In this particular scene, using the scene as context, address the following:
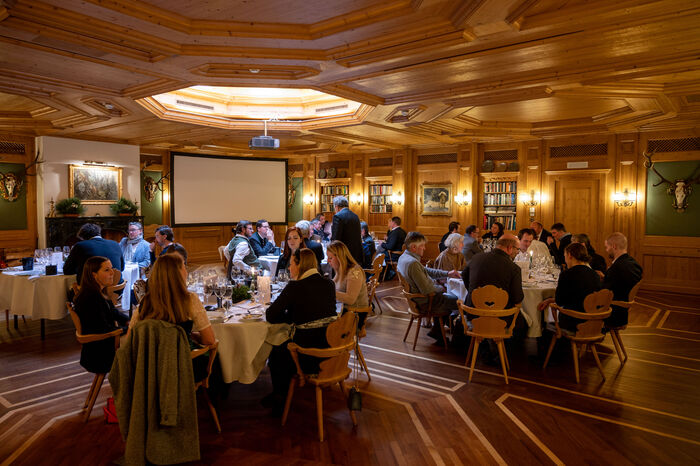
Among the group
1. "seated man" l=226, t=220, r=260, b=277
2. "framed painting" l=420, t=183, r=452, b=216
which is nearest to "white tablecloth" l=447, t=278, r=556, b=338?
"seated man" l=226, t=220, r=260, b=277

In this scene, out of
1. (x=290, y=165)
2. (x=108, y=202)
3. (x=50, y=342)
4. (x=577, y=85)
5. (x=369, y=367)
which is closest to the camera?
(x=369, y=367)

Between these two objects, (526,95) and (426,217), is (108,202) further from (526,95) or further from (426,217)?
(526,95)

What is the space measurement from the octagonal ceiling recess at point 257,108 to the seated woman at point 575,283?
4.59m

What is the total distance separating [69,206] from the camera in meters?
10.5

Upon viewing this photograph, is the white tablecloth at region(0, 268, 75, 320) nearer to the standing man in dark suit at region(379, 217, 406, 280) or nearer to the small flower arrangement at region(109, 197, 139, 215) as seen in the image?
the small flower arrangement at region(109, 197, 139, 215)

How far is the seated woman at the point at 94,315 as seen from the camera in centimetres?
376

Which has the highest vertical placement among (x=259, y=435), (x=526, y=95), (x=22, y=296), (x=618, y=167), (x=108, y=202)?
(x=526, y=95)

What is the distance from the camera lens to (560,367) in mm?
5082

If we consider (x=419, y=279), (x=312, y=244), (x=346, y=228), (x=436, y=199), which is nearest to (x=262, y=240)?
(x=346, y=228)

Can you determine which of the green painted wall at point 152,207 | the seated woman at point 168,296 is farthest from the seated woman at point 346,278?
the green painted wall at point 152,207

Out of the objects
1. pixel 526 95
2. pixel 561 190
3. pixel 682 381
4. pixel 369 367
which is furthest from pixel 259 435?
pixel 561 190

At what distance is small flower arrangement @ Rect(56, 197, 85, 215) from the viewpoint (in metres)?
10.5

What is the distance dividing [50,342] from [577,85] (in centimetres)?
797

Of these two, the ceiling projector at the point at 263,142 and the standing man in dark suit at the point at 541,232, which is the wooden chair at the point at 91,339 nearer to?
the ceiling projector at the point at 263,142
